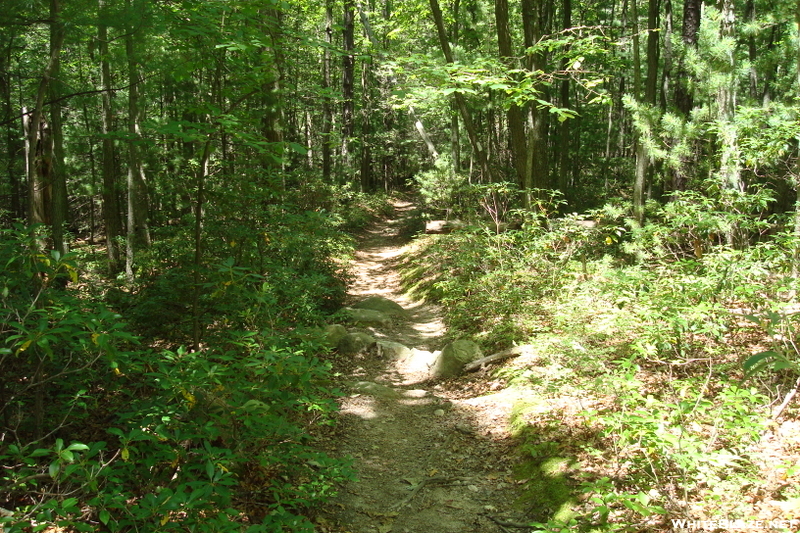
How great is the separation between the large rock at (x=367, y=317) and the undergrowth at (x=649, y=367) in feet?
4.65

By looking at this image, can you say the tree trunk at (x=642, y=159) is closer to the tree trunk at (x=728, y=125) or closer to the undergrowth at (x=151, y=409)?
the tree trunk at (x=728, y=125)

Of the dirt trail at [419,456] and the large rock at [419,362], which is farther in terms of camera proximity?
the large rock at [419,362]

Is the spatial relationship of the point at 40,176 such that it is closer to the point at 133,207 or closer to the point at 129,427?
the point at 133,207

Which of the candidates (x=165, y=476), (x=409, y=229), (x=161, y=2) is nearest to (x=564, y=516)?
(x=165, y=476)

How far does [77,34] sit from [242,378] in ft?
10.7

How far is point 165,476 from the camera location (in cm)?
301

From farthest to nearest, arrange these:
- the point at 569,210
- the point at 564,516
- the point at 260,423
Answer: the point at 569,210 → the point at 564,516 → the point at 260,423

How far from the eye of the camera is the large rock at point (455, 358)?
22.5 ft

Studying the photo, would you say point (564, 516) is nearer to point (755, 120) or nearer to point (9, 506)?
point (9, 506)

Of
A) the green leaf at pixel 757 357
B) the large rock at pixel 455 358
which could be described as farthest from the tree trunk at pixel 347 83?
the green leaf at pixel 757 357

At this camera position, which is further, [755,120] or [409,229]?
[409,229]

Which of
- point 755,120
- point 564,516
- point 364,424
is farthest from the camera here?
point 755,120

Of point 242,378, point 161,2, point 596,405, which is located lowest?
point 596,405

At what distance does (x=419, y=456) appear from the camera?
16.2 feet
